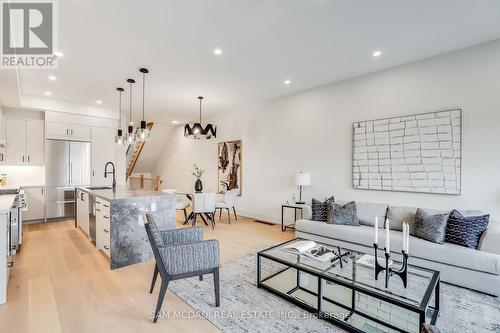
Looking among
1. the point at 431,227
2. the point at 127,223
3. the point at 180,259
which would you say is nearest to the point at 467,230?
the point at 431,227

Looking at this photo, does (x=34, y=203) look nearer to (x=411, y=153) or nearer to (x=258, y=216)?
(x=258, y=216)

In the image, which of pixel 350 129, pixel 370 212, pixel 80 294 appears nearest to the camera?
pixel 80 294

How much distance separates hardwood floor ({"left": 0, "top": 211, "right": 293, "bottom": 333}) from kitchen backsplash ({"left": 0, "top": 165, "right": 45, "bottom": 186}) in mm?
2282

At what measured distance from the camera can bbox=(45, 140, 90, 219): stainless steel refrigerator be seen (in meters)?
5.68

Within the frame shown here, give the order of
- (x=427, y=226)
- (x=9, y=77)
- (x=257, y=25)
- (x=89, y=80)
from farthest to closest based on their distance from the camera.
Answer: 1. (x=89, y=80)
2. (x=9, y=77)
3. (x=427, y=226)
4. (x=257, y=25)

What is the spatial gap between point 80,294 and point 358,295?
2.89 m

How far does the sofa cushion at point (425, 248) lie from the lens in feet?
8.39

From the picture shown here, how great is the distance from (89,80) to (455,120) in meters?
6.10

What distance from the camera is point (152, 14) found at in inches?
104

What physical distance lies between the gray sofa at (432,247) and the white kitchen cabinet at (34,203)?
6.07 metres

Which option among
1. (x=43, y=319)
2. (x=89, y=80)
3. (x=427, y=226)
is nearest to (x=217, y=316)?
(x=43, y=319)

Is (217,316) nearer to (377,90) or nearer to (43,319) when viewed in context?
(43,319)

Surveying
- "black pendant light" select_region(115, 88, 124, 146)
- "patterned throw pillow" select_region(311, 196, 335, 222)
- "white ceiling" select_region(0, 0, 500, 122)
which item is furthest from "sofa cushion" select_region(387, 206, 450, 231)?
"black pendant light" select_region(115, 88, 124, 146)

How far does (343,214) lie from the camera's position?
389 centimetres
